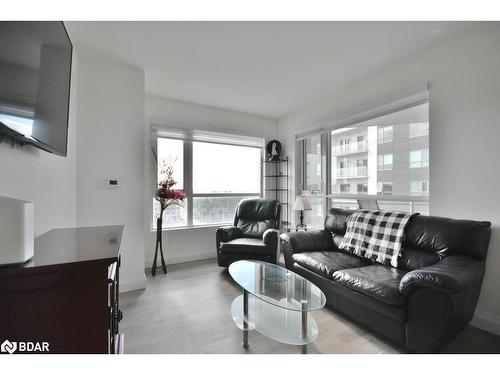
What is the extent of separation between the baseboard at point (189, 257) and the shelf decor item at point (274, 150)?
6.57ft

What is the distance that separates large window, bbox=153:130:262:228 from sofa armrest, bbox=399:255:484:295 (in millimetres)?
3011

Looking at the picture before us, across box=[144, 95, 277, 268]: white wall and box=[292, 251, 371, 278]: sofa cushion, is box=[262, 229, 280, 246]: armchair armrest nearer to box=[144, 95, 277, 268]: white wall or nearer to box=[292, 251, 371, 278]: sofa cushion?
box=[292, 251, 371, 278]: sofa cushion

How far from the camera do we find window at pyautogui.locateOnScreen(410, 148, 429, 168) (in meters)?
2.40

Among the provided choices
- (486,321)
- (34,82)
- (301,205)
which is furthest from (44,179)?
(486,321)

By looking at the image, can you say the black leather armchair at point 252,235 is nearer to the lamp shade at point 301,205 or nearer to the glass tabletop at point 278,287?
the lamp shade at point 301,205

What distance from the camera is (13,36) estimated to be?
0.93m

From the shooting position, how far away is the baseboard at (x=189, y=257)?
3.50 meters

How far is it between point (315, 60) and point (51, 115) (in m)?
2.39

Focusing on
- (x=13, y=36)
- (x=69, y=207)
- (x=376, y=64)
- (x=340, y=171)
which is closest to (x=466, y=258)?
(x=340, y=171)

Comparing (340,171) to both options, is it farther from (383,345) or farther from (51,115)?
(51,115)

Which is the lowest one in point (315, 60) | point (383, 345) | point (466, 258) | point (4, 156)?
point (383, 345)

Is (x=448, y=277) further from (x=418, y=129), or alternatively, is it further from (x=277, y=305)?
(x=418, y=129)
